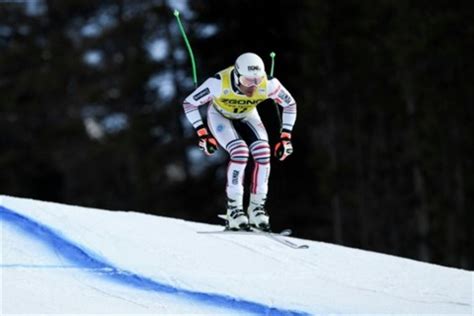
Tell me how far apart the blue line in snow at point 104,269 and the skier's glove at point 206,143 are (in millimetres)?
1583

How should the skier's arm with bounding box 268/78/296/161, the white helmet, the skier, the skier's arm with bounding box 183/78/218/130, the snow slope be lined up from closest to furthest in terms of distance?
the snow slope, the white helmet, the skier, the skier's arm with bounding box 183/78/218/130, the skier's arm with bounding box 268/78/296/161

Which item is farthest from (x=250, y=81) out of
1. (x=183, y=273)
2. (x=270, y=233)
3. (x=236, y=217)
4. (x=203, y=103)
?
(x=183, y=273)

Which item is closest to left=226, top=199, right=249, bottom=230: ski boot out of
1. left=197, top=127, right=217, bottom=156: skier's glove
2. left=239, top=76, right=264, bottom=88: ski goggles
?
left=197, top=127, right=217, bottom=156: skier's glove

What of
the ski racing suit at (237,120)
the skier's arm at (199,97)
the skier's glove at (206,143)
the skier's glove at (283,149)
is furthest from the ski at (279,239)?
the skier's arm at (199,97)

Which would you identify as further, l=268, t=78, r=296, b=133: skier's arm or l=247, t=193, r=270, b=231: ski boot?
l=247, t=193, r=270, b=231: ski boot

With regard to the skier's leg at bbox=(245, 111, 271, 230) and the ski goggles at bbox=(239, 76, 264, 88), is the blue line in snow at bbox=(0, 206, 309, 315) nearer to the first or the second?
the skier's leg at bbox=(245, 111, 271, 230)

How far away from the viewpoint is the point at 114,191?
3131cm

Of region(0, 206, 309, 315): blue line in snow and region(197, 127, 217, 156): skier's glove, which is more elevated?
region(197, 127, 217, 156): skier's glove

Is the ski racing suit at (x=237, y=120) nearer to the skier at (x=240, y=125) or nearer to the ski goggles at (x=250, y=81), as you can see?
the skier at (x=240, y=125)

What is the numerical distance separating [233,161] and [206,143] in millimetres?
370

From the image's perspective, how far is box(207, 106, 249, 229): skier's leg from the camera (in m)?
11.2

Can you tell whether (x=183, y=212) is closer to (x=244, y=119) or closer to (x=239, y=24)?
(x=239, y=24)

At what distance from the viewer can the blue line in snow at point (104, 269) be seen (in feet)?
31.9

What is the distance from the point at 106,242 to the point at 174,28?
17.5m
